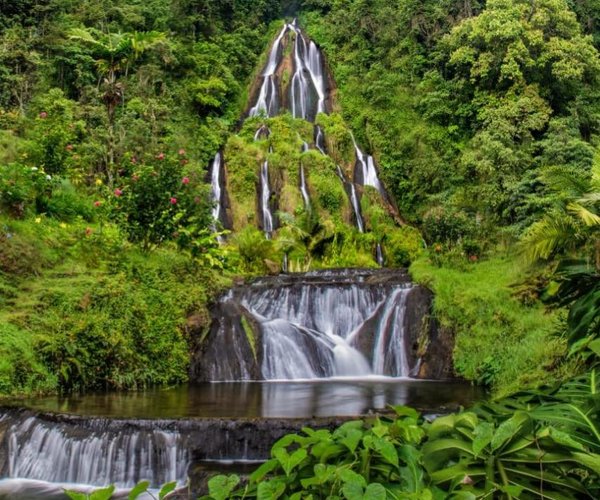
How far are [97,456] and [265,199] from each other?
1716 centimetres

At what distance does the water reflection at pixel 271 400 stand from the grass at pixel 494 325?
2.12 ft

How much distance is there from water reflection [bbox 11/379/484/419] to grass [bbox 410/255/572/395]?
2.12 ft

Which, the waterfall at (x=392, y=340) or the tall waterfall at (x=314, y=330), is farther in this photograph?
the waterfall at (x=392, y=340)

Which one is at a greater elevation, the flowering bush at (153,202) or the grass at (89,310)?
the flowering bush at (153,202)

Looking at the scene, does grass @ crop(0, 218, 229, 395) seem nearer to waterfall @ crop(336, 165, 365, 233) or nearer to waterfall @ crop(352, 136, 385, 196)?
waterfall @ crop(336, 165, 365, 233)

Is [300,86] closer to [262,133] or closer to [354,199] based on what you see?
[262,133]

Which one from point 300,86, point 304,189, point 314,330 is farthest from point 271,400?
point 300,86

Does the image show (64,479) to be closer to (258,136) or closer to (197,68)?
(258,136)

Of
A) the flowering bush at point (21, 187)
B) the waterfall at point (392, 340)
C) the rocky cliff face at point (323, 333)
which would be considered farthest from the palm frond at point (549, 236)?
the flowering bush at point (21, 187)

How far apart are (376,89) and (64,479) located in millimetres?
24575

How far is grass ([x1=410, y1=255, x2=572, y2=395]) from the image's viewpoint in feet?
32.4

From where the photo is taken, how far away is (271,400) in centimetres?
875

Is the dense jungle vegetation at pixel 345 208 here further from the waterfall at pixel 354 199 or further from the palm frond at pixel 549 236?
the waterfall at pixel 354 199

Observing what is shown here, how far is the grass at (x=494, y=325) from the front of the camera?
9.89 m
